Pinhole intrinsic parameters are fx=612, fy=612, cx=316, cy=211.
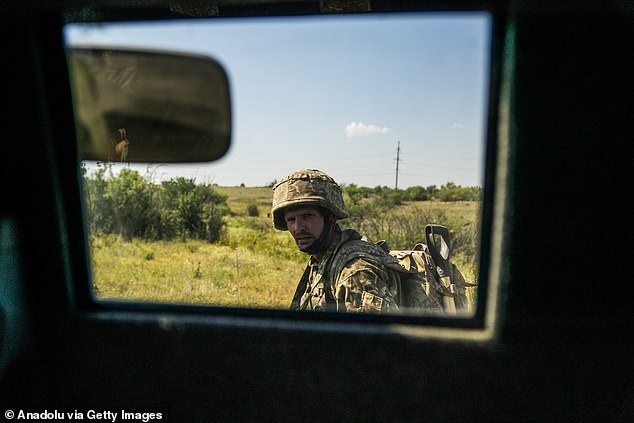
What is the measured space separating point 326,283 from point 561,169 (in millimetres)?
1825

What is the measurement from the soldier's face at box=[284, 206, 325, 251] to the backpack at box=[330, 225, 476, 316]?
23cm

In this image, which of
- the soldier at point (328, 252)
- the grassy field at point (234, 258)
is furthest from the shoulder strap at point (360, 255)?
the grassy field at point (234, 258)

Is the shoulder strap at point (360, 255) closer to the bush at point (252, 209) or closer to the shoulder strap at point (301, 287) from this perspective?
the shoulder strap at point (301, 287)

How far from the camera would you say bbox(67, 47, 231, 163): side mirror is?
1748 mm

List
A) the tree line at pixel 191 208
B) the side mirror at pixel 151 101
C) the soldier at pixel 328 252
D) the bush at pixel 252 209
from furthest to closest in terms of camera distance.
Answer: the bush at pixel 252 209, the tree line at pixel 191 208, the soldier at pixel 328 252, the side mirror at pixel 151 101

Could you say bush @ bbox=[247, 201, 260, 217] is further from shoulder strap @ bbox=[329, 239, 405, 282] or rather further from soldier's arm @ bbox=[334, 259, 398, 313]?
soldier's arm @ bbox=[334, 259, 398, 313]

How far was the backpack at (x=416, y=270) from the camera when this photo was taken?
2875 mm

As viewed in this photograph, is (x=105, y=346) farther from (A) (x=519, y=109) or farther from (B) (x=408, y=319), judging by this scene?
(A) (x=519, y=109)

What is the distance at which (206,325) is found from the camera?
1600 millimetres

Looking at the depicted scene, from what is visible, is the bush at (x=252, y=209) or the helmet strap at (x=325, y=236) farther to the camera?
the bush at (x=252, y=209)

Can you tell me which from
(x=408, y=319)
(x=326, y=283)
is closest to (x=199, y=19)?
(x=408, y=319)

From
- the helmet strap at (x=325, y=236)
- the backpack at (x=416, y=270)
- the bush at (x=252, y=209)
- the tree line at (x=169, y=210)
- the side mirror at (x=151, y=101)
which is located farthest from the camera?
the bush at (x=252, y=209)

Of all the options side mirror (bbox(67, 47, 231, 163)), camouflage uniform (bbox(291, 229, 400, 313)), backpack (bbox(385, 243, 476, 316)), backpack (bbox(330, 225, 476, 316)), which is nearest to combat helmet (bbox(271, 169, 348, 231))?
camouflage uniform (bbox(291, 229, 400, 313))

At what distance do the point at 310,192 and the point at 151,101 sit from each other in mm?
1685
